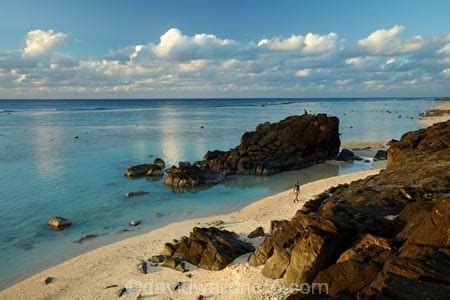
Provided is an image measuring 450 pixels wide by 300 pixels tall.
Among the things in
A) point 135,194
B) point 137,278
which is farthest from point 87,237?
point 135,194

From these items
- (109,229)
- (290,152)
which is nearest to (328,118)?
(290,152)

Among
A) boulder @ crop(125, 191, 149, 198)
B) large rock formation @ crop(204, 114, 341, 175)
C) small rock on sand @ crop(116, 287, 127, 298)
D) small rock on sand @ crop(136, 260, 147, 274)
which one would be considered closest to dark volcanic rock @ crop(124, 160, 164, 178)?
large rock formation @ crop(204, 114, 341, 175)

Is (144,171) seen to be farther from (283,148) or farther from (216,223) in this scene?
(216,223)

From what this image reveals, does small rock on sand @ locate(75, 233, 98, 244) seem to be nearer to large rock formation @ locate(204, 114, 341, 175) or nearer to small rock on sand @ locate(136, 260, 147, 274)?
small rock on sand @ locate(136, 260, 147, 274)

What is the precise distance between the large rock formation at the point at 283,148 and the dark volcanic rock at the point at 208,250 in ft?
87.9

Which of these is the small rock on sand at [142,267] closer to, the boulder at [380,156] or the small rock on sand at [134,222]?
the small rock on sand at [134,222]

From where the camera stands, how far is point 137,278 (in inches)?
811

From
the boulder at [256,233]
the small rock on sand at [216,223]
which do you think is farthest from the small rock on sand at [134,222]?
the boulder at [256,233]

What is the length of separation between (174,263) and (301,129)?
129 feet

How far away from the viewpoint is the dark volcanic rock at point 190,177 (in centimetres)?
4388

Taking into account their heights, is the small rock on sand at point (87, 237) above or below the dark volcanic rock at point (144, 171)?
below

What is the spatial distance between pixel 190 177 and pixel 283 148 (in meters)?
15.6

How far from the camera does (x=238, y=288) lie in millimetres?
18234

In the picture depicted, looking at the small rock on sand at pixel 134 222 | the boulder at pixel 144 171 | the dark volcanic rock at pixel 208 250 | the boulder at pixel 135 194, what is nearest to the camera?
the dark volcanic rock at pixel 208 250
